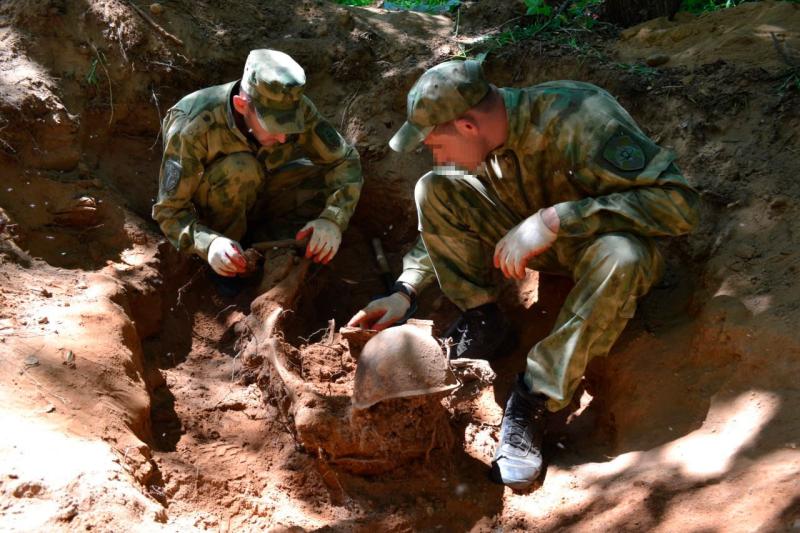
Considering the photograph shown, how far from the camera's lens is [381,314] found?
3.32 m

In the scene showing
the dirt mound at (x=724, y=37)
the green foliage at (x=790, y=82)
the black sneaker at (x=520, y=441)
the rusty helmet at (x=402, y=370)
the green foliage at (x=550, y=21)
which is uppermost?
the green foliage at (x=550, y=21)

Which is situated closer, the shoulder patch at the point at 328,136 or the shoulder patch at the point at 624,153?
the shoulder patch at the point at 624,153

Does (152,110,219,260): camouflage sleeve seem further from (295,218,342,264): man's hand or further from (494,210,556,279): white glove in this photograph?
(494,210,556,279): white glove

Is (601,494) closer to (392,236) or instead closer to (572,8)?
(392,236)

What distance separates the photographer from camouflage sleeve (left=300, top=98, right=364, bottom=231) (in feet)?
12.2

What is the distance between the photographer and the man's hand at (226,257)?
3.43m

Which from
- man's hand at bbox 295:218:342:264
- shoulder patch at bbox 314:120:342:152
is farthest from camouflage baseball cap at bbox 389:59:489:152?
shoulder patch at bbox 314:120:342:152

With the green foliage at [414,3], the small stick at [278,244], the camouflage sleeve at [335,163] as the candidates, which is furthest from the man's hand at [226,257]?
the green foliage at [414,3]

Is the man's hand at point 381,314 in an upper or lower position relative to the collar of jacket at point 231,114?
lower

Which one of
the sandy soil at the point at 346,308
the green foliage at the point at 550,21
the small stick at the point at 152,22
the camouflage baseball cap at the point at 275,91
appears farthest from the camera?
the green foliage at the point at 550,21

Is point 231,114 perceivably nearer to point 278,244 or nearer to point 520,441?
point 278,244

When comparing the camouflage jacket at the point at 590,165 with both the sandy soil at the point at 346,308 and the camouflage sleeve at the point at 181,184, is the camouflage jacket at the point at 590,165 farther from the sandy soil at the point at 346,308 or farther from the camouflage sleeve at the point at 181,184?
the camouflage sleeve at the point at 181,184

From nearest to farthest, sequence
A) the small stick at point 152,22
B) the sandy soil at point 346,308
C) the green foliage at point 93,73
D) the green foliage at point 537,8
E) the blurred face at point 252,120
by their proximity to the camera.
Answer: the sandy soil at point 346,308 → the blurred face at point 252,120 → the green foliage at point 93,73 → the small stick at point 152,22 → the green foliage at point 537,8

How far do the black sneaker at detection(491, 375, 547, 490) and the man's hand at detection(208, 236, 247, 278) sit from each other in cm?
145
